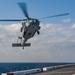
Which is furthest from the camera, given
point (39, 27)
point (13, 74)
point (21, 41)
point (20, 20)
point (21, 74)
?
point (21, 74)

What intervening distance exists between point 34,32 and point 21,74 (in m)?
18.6

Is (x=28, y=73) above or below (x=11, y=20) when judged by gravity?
below

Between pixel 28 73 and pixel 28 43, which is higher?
pixel 28 43

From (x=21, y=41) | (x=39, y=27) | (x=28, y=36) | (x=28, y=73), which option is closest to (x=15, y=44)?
(x=21, y=41)

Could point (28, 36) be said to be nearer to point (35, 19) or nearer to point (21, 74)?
point (35, 19)

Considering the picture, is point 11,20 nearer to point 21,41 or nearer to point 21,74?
point 21,41

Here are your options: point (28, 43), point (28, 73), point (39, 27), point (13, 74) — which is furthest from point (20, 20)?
point (28, 73)

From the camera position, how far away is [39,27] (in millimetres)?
35781

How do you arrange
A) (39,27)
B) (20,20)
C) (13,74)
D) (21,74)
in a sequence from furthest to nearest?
(21,74), (13,74), (20,20), (39,27)

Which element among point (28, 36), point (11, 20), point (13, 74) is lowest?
point (13, 74)

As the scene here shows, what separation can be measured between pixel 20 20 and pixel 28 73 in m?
23.2

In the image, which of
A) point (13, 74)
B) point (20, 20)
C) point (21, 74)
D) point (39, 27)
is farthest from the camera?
point (21, 74)

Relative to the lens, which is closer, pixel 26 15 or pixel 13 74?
pixel 26 15

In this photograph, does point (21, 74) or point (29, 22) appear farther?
point (21, 74)
